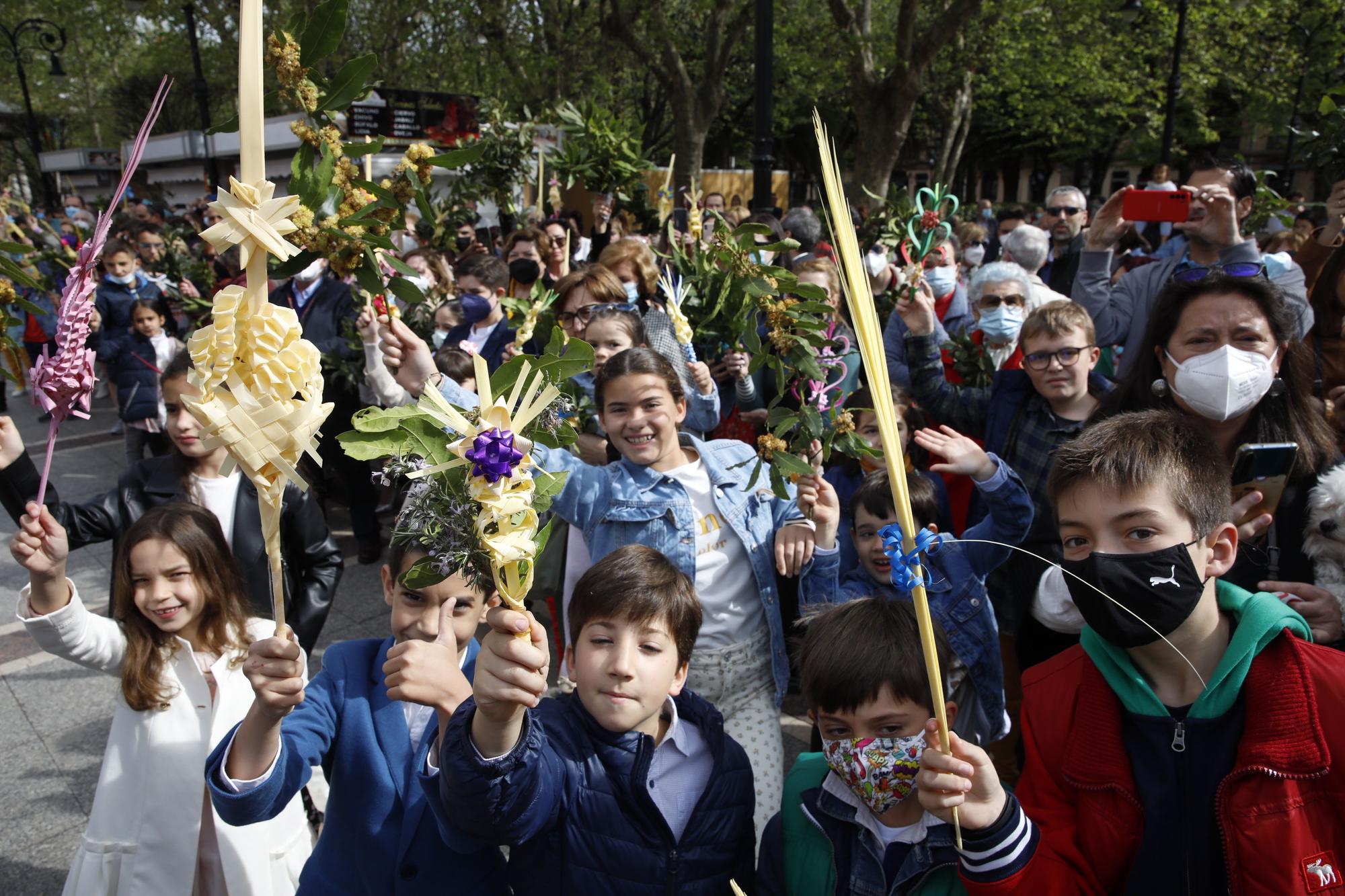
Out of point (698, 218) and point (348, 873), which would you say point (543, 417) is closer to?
point (348, 873)

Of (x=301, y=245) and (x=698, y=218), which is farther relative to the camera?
(x=698, y=218)

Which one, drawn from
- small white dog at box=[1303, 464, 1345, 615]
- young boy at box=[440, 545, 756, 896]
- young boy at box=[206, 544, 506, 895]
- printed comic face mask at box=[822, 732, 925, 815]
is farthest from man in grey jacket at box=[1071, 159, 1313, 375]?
young boy at box=[206, 544, 506, 895]

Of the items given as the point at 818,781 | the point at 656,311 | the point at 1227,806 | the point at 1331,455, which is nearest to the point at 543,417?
the point at 818,781

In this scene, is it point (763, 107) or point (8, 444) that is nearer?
point (8, 444)

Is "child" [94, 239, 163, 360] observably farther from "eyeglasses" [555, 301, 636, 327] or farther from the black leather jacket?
the black leather jacket

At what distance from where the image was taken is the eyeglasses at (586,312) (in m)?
4.18

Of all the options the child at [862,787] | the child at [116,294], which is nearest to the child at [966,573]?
the child at [862,787]

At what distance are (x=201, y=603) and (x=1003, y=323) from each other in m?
3.59

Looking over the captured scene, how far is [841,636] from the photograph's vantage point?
207 centimetres

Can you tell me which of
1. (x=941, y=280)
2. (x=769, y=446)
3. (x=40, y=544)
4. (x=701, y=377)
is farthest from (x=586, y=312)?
(x=40, y=544)

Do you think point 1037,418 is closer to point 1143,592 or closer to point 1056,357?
point 1056,357

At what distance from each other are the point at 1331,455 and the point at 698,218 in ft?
9.61

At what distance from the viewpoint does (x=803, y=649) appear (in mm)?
2174

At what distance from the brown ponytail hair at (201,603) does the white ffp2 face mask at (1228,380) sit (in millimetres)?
2850
